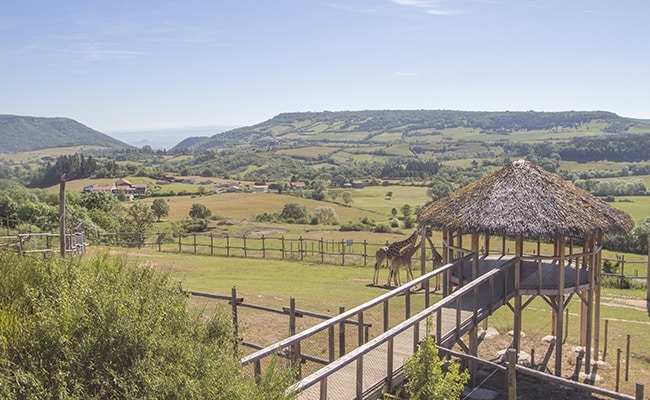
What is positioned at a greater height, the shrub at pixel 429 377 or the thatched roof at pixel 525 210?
the thatched roof at pixel 525 210

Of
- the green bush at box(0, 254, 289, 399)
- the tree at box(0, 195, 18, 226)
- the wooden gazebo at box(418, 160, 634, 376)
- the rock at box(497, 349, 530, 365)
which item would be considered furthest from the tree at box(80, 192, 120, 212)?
the green bush at box(0, 254, 289, 399)

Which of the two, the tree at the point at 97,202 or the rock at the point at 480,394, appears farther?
the tree at the point at 97,202

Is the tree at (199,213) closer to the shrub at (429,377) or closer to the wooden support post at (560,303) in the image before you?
the wooden support post at (560,303)

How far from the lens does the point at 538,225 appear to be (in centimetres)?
1323

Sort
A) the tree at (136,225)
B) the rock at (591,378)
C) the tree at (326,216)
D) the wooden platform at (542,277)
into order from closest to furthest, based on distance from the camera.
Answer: the wooden platform at (542,277) < the rock at (591,378) < the tree at (136,225) < the tree at (326,216)

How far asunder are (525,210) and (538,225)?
576 millimetres

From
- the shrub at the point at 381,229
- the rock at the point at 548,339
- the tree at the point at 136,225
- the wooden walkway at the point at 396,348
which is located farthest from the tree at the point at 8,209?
the wooden walkway at the point at 396,348

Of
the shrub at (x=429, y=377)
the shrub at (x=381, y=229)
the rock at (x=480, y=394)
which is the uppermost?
the shrub at (x=429, y=377)

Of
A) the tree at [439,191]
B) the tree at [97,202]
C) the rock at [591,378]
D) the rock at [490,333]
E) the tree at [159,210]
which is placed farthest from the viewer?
the tree at [439,191]

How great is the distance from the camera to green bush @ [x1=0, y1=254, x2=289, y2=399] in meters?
5.55

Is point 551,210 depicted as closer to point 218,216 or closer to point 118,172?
point 218,216

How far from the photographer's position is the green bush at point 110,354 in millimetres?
5547

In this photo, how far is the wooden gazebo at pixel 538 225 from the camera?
13336 mm

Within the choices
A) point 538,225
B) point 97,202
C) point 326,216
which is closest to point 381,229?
point 326,216
